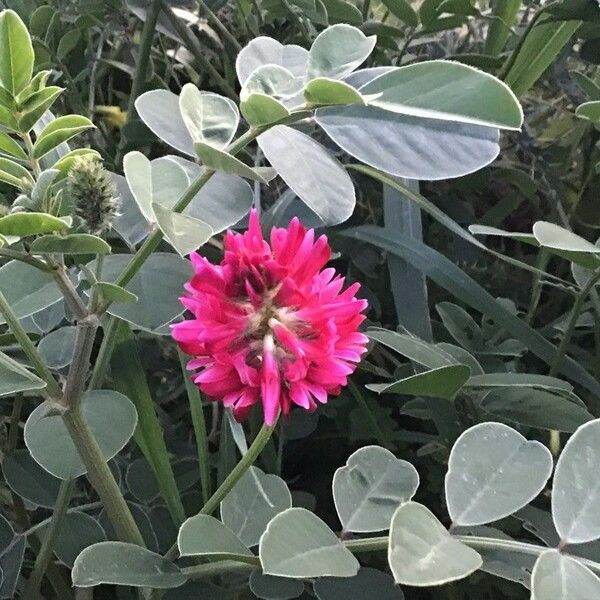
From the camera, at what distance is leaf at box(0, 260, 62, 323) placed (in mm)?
374

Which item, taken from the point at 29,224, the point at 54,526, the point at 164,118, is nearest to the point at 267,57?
the point at 164,118

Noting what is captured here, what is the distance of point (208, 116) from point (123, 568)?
194 mm

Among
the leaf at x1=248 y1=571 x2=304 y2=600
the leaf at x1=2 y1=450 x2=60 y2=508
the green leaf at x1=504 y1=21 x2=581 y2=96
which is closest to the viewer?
the leaf at x1=248 y1=571 x2=304 y2=600

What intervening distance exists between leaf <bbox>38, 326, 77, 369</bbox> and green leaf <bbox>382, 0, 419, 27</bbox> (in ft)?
1.21

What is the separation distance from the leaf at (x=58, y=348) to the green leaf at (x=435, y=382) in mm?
169

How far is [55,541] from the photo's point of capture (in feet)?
1.34

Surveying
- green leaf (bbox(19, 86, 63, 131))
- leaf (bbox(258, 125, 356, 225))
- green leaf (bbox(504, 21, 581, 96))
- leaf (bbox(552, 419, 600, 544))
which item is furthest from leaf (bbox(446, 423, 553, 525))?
green leaf (bbox(504, 21, 581, 96))

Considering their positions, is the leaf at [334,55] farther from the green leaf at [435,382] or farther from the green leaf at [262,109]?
the green leaf at [435,382]

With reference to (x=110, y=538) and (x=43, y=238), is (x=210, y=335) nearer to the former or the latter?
(x=43, y=238)

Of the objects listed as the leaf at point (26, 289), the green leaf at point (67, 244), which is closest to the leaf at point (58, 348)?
the leaf at point (26, 289)

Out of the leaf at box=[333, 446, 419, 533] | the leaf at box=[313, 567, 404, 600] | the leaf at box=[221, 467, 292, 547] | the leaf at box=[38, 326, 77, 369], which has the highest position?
the leaf at box=[333, 446, 419, 533]

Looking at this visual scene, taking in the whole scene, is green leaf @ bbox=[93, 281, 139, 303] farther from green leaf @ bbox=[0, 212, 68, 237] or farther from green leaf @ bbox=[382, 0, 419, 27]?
green leaf @ bbox=[382, 0, 419, 27]

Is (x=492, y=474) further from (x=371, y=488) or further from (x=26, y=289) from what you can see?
(x=26, y=289)

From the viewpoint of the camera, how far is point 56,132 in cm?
31
